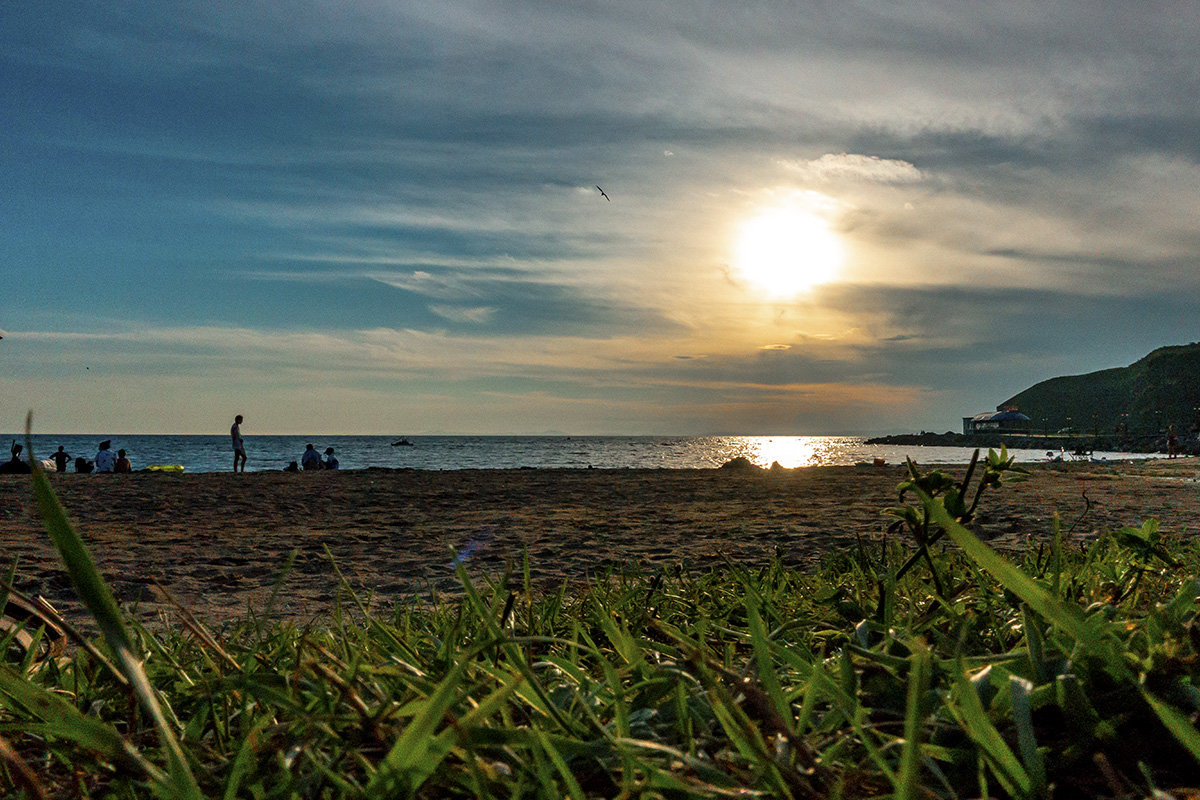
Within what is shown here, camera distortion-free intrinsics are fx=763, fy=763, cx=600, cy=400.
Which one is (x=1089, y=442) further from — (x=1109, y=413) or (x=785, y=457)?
(x=1109, y=413)

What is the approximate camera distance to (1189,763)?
0.62 m

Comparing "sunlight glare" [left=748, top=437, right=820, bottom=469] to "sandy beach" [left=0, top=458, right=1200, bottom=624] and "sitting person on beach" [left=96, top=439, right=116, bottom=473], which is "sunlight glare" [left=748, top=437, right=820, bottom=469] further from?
"sitting person on beach" [left=96, top=439, right=116, bottom=473]

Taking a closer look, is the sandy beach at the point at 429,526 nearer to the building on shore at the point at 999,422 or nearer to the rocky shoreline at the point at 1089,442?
the rocky shoreline at the point at 1089,442

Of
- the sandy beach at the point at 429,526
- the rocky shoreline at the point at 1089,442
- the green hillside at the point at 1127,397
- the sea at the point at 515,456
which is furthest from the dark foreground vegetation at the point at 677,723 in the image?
the green hillside at the point at 1127,397

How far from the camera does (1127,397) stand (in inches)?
5192

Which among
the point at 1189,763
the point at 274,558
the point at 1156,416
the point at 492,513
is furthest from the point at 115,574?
the point at 1156,416

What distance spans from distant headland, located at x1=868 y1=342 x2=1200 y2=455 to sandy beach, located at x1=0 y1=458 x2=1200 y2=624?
57.3m

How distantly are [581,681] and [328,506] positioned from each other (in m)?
15.1

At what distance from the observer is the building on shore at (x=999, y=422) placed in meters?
98.2

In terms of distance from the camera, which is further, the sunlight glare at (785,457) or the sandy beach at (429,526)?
the sunlight glare at (785,457)

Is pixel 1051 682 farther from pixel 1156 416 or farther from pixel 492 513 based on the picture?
pixel 1156 416

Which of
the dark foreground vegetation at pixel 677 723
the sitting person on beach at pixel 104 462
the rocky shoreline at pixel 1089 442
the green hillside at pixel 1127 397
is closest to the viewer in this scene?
the dark foreground vegetation at pixel 677 723

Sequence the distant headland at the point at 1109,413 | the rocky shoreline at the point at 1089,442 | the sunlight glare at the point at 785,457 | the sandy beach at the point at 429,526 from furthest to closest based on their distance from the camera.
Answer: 1. the distant headland at the point at 1109,413
2. the rocky shoreline at the point at 1089,442
3. the sunlight glare at the point at 785,457
4. the sandy beach at the point at 429,526

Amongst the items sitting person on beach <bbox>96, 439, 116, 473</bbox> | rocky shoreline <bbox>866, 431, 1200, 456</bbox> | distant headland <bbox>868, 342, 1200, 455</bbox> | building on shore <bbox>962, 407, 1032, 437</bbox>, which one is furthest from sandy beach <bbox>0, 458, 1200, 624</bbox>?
building on shore <bbox>962, 407, 1032, 437</bbox>
